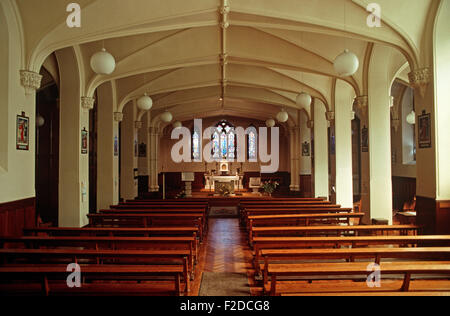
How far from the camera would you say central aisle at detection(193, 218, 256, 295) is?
596 cm

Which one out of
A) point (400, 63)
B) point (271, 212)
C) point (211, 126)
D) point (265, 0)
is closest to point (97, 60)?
point (265, 0)

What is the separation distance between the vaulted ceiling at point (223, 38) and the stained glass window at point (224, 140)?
907 cm

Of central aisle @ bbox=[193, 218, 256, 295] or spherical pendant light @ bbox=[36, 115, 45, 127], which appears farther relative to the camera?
spherical pendant light @ bbox=[36, 115, 45, 127]

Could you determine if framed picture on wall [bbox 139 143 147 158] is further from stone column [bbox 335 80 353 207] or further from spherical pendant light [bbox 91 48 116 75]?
spherical pendant light [bbox 91 48 116 75]

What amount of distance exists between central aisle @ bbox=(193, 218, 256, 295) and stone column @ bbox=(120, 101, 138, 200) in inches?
182

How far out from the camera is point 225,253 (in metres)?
7.27

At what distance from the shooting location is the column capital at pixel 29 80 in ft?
20.3

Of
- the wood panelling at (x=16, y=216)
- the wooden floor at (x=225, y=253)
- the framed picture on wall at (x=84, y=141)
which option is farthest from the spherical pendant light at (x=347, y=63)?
the framed picture on wall at (x=84, y=141)

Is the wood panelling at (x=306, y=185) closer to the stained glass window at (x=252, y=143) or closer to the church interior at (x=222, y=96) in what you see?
the church interior at (x=222, y=96)

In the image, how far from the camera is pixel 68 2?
636 centimetres

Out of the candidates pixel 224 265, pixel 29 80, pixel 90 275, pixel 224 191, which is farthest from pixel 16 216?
pixel 224 191

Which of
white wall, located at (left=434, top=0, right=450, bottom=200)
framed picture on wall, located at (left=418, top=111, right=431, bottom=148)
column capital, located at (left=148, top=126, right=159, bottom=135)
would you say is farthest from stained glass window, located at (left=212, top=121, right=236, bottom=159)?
white wall, located at (left=434, top=0, right=450, bottom=200)
